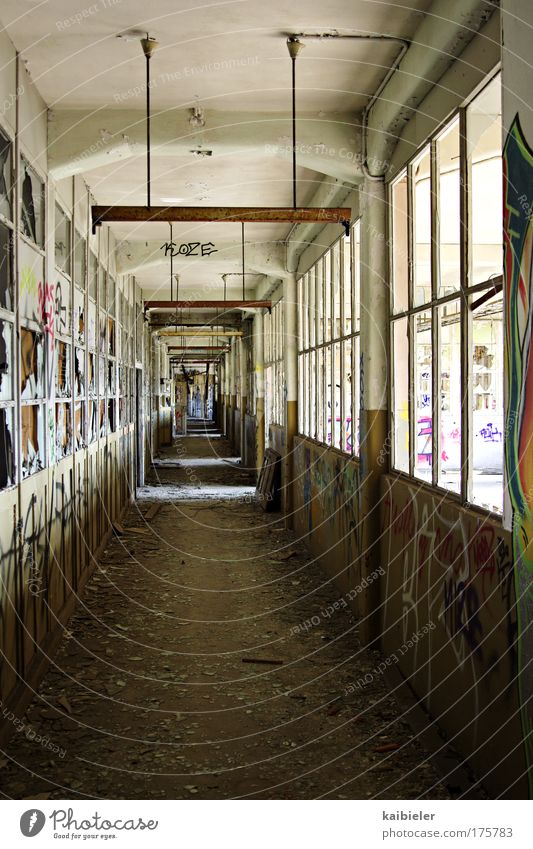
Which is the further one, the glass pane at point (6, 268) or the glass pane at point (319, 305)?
the glass pane at point (319, 305)

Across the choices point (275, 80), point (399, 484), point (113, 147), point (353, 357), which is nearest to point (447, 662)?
point (399, 484)

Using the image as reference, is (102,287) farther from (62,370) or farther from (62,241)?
(62,370)

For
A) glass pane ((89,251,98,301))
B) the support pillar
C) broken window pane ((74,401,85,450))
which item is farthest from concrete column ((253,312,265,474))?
broken window pane ((74,401,85,450))

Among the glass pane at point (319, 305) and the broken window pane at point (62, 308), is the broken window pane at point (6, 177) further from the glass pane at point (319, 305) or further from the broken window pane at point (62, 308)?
the glass pane at point (319, 305)

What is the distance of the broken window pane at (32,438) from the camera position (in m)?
4.56

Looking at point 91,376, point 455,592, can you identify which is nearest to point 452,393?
point 455,592

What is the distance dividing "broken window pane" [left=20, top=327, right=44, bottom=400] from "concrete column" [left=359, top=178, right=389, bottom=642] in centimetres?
228

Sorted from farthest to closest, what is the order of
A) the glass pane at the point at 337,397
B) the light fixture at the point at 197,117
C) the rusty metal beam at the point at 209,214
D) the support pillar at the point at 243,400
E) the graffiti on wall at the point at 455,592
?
the support pillar at the point at 243,400 < the glass pane at the point at 337,397 < the light fixture at the point at 197,117 < the rusty metal beam at the point at 209,214 < the graffiti on wall at the point at 455,592

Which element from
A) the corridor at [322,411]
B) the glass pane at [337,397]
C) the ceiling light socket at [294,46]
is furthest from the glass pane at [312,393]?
the ceiling light socket at [294,46]

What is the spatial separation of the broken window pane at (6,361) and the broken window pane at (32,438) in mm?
341

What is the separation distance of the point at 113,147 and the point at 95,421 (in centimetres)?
334

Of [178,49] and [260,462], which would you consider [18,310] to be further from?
[260,462]

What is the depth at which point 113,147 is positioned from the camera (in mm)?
5414

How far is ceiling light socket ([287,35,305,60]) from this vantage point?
4.27 meters
